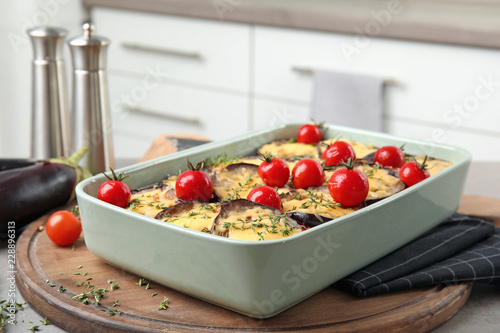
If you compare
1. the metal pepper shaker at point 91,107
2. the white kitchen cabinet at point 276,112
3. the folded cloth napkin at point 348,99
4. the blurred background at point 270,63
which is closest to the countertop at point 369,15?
the blurred background at point 270,63

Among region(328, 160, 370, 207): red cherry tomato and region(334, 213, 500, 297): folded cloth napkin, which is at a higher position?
region(328, 160, 370, 207): red cherry tomato

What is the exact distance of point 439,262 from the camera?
4.18ft

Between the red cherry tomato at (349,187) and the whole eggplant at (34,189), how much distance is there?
26.4 inches

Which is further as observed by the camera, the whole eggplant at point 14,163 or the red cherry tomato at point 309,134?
the red cherry tomato at point 309,134

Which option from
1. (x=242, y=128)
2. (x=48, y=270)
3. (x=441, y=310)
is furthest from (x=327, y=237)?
(x=242, y=128)

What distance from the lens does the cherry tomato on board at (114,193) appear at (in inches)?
48.1

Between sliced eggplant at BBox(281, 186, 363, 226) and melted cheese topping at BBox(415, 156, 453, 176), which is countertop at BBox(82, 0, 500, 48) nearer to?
melted cheese topping at BBox(415, 156, 453, 176)

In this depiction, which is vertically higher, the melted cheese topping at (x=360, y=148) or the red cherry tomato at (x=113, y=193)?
the red cherry tomato at (x=113, y=193)

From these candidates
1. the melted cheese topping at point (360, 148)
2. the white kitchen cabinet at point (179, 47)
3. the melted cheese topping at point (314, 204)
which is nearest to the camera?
the melted cheese topping at point (314, 204)

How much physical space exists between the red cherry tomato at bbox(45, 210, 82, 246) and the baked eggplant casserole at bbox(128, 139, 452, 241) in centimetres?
15

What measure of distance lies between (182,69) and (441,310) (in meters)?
2.74

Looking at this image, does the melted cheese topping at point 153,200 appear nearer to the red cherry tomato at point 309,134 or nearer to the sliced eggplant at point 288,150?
the sliced eggplant at point 288,150

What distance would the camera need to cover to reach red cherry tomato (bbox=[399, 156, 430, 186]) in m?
1.38

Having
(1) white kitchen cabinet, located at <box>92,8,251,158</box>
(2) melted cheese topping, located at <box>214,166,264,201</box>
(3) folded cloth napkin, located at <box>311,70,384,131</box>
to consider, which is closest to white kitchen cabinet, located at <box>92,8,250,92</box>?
(1) white kitchen cabinet, located at <box>92,8,251,158</box>
